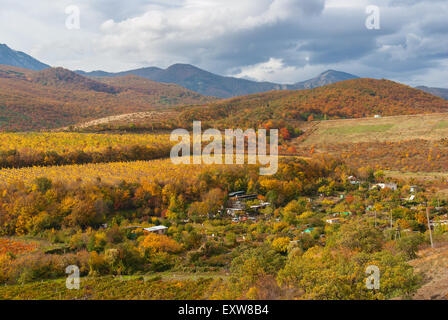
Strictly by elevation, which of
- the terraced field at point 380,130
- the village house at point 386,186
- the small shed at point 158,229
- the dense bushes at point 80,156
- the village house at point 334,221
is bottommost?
the small shed at point 158,229

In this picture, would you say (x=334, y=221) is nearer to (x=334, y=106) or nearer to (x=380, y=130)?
(x=380, y=130)

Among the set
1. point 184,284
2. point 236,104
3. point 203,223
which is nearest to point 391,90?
point 236,104

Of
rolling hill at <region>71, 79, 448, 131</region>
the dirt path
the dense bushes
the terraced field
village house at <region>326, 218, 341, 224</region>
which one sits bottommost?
village house at <region>326, 218, 341, 224</region>

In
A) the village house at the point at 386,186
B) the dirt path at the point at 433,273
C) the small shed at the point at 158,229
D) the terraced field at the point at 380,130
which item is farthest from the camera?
the terraced field at the point at 380,130

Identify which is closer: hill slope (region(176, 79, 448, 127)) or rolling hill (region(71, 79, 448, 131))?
rolling hill (region(71, 79, 448, 131))

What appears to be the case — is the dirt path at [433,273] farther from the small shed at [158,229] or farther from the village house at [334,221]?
the small shed at [158,229]

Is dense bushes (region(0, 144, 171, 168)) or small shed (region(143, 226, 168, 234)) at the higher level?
dense bushes (region(0, 144, 171, 168))

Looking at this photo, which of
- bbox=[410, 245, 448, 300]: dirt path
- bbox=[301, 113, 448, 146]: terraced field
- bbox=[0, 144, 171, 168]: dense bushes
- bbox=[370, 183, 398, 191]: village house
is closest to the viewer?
bbox=[410, 245, 448, 300]: dirt path

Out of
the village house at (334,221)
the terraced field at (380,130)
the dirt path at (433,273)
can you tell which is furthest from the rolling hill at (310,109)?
the dirt path at (433,273)

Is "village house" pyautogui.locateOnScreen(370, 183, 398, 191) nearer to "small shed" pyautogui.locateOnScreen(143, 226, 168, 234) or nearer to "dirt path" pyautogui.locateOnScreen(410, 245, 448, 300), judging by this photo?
"dirt path" pyautogui.locateOnScreen(410, 245, 448, 300)

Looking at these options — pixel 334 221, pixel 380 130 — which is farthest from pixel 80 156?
pixel 380 130

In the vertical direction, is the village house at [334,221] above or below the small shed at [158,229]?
above

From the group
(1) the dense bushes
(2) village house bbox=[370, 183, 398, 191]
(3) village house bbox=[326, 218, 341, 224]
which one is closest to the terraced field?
(2) village house bbox=[370, 183, 398, 191]
